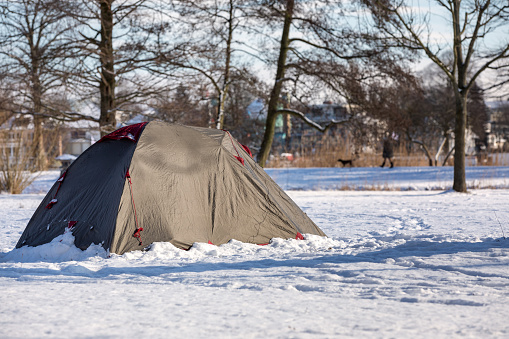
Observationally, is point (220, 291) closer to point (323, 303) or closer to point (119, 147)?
point (323, 303)

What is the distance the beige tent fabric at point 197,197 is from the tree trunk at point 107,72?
658 centimetres

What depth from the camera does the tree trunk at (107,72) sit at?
44.6 feet

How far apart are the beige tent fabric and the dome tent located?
13mm

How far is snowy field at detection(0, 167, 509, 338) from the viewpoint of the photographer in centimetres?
363

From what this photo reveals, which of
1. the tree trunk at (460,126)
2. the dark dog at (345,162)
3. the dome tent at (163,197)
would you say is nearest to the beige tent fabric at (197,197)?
the dome tent at (163,197)

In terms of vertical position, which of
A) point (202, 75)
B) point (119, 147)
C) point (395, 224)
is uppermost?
point (202, 75)

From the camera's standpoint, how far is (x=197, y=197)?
7211 millimetres

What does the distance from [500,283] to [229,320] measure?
2568 mm

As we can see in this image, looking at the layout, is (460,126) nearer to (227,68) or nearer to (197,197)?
(227,68)

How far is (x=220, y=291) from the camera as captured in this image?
4.72m

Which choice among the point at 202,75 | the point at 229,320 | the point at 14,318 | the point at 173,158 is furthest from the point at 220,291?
the point at 202,75

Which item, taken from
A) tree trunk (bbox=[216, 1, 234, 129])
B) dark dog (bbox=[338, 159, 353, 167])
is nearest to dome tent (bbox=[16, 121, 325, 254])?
tree trunk (bbox=[216, 1, 234, 129])

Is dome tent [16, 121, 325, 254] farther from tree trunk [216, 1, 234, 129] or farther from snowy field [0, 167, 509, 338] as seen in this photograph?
tree trunk [216, 1, 234, 129]

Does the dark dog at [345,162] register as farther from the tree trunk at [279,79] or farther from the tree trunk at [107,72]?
the tree trunk at [107,72]
